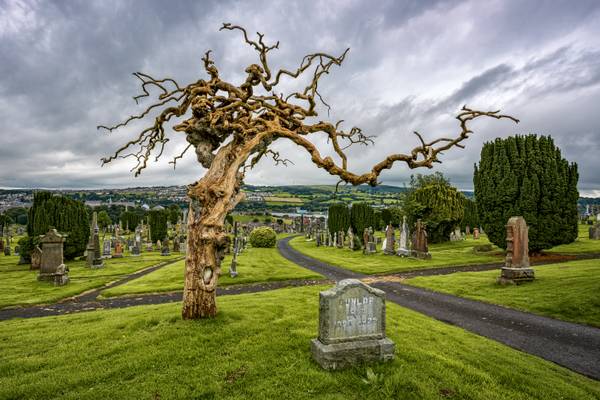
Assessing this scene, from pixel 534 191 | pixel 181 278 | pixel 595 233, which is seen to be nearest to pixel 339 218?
pixel 534 191

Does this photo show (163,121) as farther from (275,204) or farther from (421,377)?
(275,204)

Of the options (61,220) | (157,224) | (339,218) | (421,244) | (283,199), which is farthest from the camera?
(283,199)

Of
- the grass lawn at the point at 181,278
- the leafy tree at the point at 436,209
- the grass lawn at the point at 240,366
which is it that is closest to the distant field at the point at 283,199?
the leafy tree at the point at 436,209

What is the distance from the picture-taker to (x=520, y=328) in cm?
979

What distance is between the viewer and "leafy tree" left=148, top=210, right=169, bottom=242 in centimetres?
4147

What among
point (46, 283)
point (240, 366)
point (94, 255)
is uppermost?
point (240, 366)

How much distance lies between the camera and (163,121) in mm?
10219

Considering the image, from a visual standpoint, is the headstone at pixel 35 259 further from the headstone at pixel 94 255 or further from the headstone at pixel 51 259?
the headstone at pixel 51 259

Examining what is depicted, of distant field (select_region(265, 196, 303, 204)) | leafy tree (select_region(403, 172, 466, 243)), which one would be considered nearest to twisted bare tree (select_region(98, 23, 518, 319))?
leafy tree (select_region(403, 172, 466, 243))

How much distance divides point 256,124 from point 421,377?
7.37 meters

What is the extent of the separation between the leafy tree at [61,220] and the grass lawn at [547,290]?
25652 millimetres

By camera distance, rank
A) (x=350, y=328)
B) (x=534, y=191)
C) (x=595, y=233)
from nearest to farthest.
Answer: (x=350, y=328)
(x=534, y=191)
(x=595, y=233)

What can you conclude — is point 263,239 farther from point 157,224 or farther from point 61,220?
point 61,220

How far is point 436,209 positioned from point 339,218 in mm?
13594
